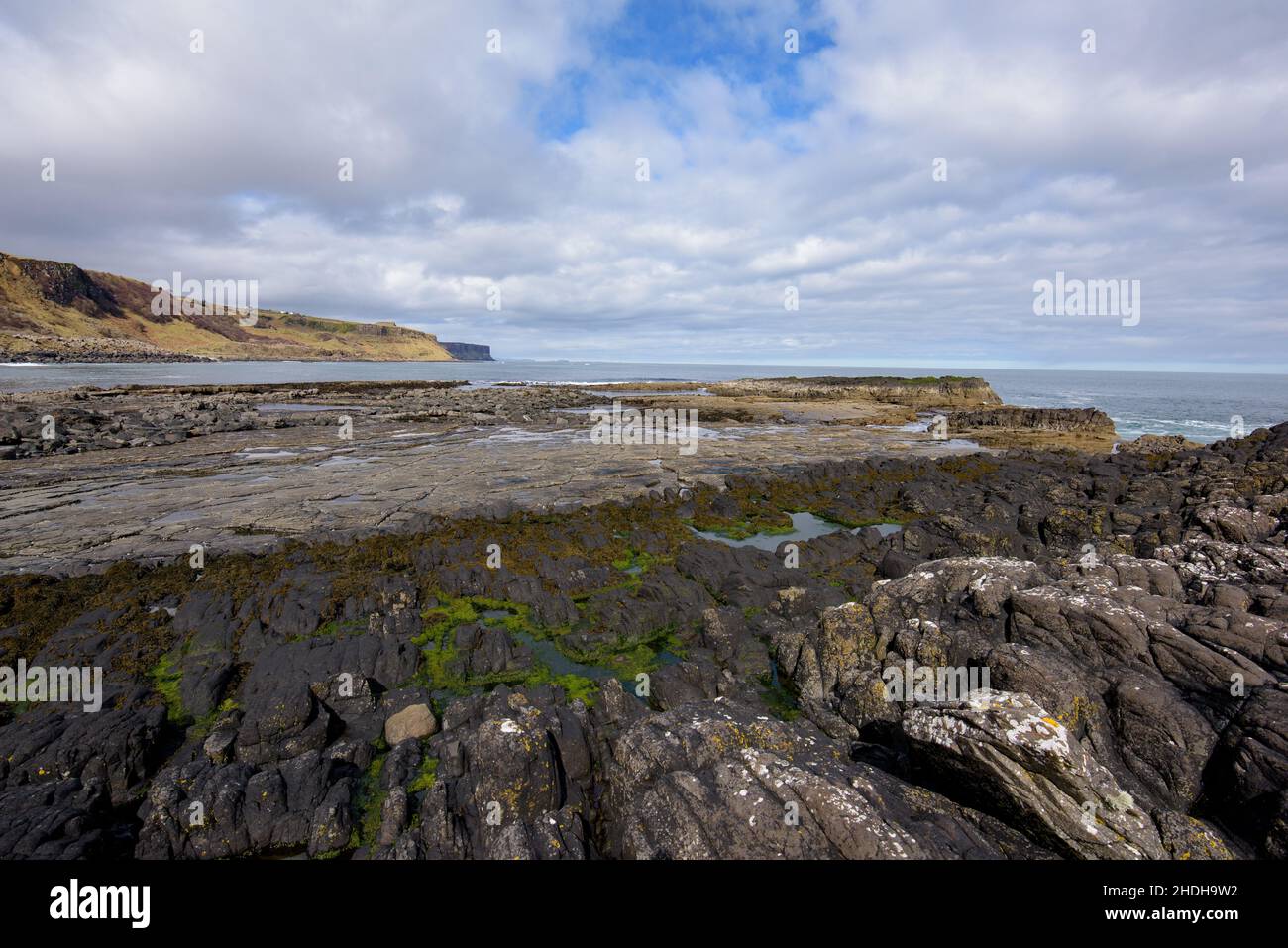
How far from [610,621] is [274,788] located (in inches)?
285

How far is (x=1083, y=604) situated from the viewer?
33.1 ft

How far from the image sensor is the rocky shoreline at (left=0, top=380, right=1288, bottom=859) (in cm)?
626

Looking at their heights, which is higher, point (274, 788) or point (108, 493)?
point (108, 493)

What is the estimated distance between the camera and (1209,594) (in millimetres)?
11602

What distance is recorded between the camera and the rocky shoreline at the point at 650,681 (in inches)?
246

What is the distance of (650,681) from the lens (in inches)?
418

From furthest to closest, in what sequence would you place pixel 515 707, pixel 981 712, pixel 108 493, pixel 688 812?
pixel 108 493 < pixel 515 707 < pixel 981 712 < pixel 688 812

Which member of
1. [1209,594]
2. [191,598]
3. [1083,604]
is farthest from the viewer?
[191,598]

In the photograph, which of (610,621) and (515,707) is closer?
(515,707)
